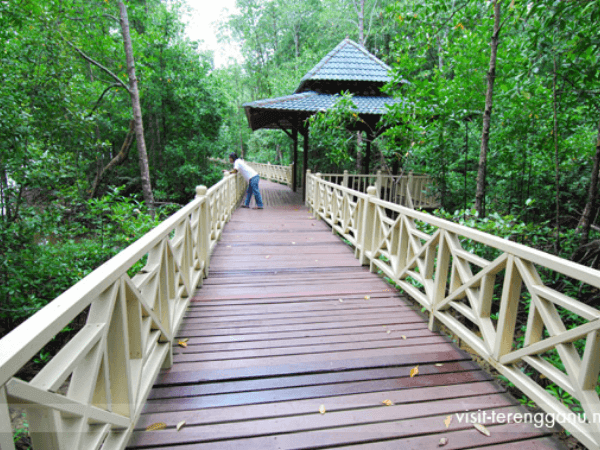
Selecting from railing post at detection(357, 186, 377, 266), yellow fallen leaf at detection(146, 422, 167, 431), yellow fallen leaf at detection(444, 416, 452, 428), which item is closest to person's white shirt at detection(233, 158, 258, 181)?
railing post at detection(357, 186, 377, 266)

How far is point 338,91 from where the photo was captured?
1294 centimetres

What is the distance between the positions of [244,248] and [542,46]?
5310mm

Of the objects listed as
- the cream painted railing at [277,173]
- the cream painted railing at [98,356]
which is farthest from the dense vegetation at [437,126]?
the cream painted railing at [277,173]

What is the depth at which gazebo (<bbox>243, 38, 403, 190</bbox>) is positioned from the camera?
11.3m

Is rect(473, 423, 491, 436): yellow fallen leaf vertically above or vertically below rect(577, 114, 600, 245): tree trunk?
below

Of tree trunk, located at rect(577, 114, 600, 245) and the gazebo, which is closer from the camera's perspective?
tree trunk, located at rect(577, 114, 600, 245)

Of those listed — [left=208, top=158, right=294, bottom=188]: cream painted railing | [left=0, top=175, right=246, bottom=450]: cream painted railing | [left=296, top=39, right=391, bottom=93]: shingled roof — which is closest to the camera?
[left=0, top=175, right=246, bottom=450]: cream painted railing

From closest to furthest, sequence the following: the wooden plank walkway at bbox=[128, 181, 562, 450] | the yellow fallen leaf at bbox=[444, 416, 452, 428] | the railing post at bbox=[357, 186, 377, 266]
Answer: the wooden plank walkway at bbox=[128, 181, 562, 450] < the yellow fallen leaf at bbox=[444, 416, 452, 428] < the railing post at bbox=[357, 186, 377, 266]

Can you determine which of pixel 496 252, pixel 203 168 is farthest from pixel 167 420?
pixel 203 168

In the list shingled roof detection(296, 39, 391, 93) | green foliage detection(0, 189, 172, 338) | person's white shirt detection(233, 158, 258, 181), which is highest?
shingled roof detection(296, 39, 391, 93)

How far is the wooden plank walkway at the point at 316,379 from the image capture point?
217 cm

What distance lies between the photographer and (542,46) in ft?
13.1

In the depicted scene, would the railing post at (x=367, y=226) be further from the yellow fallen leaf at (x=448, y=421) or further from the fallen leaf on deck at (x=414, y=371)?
the yellow fallen leaf at (x=448, y=421)

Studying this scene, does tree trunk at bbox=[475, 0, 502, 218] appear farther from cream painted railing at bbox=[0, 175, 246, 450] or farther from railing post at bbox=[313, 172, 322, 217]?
cream painted railing at bbox=[0, 175, 246, 450]
